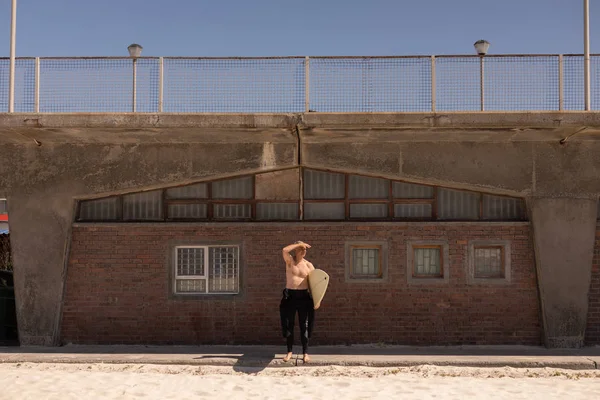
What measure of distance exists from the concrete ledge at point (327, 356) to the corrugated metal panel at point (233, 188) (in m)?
2.59

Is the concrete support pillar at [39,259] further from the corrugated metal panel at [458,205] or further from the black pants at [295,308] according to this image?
the corrugated metal panel at [458,205]

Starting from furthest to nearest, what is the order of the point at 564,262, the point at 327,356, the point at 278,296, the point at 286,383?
the point at 278,296 → the point at 564,262 → the point at 327,356 → the point at 286,383

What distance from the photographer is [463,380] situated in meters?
9.32

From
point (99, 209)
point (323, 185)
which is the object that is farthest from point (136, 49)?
point (323, 185)

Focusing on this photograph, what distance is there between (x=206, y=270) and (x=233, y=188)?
4.89 ft

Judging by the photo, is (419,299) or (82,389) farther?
(419,299)

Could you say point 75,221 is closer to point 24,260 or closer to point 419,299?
point 24,260

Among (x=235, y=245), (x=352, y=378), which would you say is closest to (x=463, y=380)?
(x=352, y=378)

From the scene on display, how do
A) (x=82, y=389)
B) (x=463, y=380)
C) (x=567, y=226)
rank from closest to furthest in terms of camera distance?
1. (x=82, y=389)
2. (x=463, y=380)
3. (x=567, y=226)

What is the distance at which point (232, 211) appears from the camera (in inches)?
458

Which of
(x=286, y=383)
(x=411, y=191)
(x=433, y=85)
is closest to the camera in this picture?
(x=286, y=383)

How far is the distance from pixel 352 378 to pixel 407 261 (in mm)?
2669

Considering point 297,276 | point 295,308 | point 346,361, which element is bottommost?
point 346,361

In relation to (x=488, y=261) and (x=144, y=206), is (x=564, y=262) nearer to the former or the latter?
(x=488, y=261)
